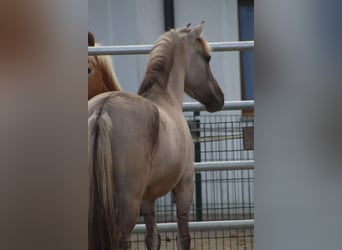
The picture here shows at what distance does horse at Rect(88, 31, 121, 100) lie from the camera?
189 centimetres

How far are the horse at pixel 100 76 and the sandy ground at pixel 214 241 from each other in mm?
575

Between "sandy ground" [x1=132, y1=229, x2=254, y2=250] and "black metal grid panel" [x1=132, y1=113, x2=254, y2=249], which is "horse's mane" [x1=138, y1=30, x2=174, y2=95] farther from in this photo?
"sandy ground" [x1=132, y1=229, x2=254, y2=250]

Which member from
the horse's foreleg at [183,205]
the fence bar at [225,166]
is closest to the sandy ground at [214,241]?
the fence bar at [225,166]

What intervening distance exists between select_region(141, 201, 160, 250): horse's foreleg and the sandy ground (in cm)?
35

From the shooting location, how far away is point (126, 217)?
1.53 metres

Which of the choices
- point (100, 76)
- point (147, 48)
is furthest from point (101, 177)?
point (147, 48)

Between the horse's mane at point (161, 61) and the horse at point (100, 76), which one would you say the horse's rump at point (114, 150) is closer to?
the horse's mane at point (161, 61)

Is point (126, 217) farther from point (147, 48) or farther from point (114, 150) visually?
point (147, 48)

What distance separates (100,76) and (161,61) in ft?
0.68

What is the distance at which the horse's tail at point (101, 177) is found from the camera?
55.3 inches

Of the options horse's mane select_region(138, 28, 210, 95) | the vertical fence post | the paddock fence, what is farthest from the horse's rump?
the vertical fence post
